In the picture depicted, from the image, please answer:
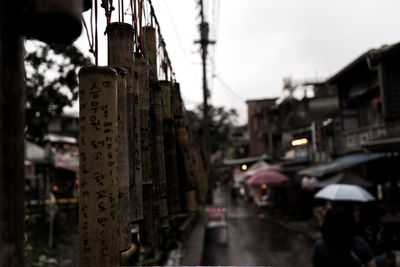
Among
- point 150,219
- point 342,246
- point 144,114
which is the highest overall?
point 144,114

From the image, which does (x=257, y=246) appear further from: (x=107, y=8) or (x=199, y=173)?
(x=107, y=8)

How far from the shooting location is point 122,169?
140 centimetres

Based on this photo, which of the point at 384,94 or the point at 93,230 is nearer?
the point at 93,230

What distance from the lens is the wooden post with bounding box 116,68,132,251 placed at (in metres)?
1.39

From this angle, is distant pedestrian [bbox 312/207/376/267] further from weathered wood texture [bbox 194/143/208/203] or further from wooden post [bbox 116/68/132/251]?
wooden post [bbox 116/68/132/251]

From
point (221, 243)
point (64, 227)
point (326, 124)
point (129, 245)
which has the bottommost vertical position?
point (221, 243)

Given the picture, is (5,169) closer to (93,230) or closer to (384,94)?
(93,230)

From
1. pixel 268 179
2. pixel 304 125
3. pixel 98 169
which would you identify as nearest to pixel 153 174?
pixel 98 169

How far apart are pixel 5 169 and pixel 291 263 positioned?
34.6ft

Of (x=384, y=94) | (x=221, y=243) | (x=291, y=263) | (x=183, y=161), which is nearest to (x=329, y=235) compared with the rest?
(x=183, y=161)

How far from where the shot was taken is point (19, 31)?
0.82m

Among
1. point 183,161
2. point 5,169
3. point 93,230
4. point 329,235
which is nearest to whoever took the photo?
point 5,169

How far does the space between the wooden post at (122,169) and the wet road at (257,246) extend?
9424 mm

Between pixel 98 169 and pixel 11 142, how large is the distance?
54 cm
